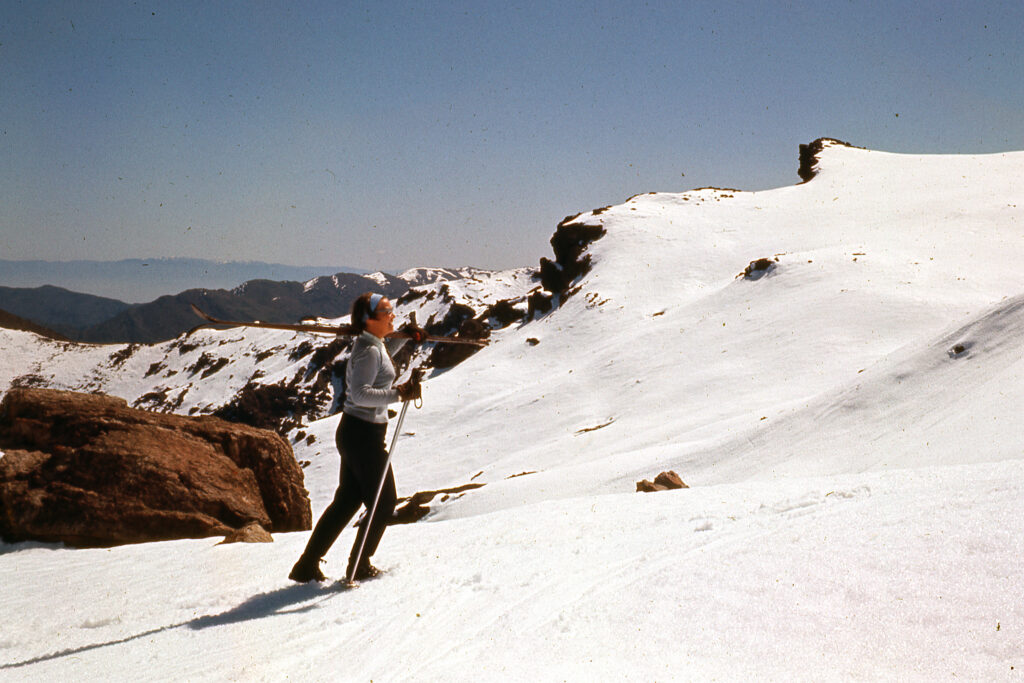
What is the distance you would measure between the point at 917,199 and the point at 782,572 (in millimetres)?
49673

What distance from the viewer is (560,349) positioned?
40375 mm

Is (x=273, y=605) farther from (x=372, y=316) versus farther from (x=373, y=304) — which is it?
(x=373, y=304)

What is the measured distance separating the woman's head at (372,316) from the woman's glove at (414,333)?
7.5 inches

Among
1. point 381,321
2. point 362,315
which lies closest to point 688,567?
point 381,321

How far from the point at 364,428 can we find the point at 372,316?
43.4 inches

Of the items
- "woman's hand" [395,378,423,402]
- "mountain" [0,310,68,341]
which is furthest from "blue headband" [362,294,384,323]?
"mountain" [0,310,68,341]

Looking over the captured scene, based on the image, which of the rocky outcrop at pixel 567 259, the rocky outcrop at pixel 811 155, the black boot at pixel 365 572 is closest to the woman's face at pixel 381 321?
the black boot at pixel 365 572

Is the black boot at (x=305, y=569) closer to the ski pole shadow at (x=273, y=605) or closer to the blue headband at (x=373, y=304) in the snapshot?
the ski pole shadow at (x=273, y=605)

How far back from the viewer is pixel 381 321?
5758mm

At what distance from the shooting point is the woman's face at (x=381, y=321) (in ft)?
18.9

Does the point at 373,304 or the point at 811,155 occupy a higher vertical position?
the point at 811,155

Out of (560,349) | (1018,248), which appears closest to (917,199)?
(1018,248)

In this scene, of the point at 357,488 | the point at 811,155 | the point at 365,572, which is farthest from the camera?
the point at 811,155

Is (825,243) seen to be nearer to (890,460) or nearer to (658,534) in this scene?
(890,460)
